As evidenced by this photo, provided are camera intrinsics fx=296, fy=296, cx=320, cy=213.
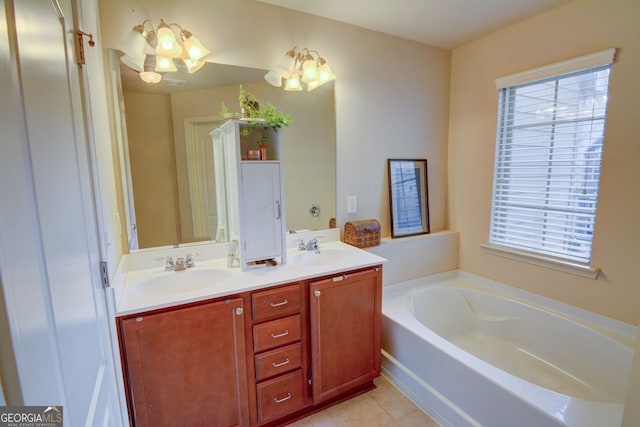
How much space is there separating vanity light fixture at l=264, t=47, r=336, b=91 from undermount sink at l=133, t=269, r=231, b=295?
1.33 meters

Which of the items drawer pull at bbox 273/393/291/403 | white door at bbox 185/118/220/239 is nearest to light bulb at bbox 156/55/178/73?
white door at bbox 185/118/220/239

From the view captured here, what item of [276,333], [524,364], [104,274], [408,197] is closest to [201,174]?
[104,274]

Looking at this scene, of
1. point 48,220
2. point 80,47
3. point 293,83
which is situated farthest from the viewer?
point 293,83

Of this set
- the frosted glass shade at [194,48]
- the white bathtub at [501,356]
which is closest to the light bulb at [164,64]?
the frosted glass shade at [194,48]

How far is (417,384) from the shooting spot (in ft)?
6.33

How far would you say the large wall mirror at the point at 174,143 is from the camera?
170cm

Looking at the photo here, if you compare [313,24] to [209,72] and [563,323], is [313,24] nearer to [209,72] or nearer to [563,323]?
[209,72]

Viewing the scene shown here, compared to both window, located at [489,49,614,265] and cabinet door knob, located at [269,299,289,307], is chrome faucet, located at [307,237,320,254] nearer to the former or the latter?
cabinet door knob, located at [269,299,289,307]

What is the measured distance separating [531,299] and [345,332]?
159 cm

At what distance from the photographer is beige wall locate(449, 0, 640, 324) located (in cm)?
178

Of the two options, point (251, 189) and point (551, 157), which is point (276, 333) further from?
point (551, 157)

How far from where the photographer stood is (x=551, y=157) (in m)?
2.17

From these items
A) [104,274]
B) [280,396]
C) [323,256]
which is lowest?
[280,396]

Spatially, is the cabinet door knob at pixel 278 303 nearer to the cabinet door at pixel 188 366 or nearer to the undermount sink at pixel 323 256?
the cabinet door at pixel 188 366
